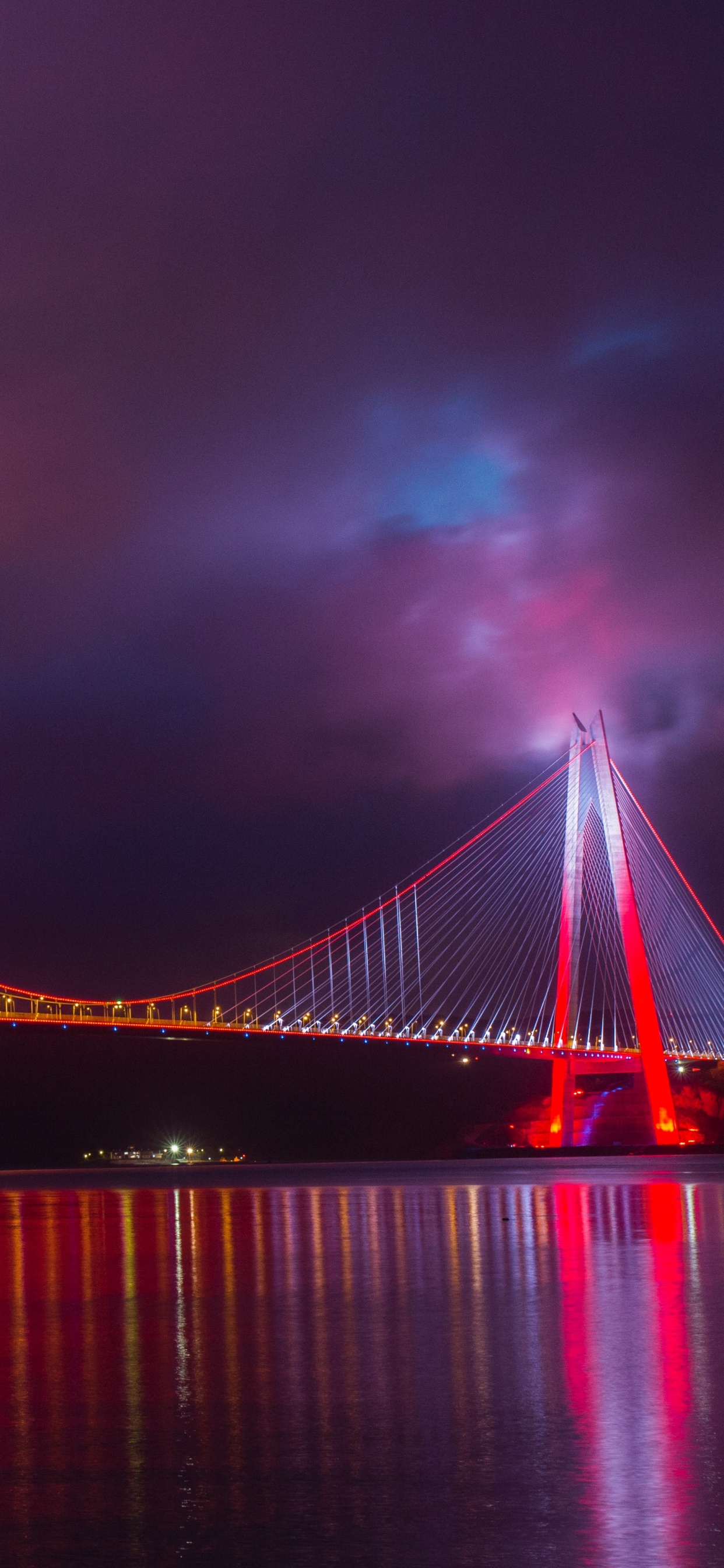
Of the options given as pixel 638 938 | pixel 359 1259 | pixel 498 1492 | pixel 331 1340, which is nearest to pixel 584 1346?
pixel 331 1340

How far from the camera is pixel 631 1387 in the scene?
696 cm

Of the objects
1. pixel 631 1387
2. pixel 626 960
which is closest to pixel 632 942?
pixel 626 960

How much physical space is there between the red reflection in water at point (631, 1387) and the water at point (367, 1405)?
0.06 ft

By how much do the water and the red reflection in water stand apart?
0.02m

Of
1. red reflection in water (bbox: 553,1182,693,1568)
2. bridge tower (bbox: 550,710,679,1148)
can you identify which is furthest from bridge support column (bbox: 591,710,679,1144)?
red reflection in water (bbox: 553,1182,693,1568)

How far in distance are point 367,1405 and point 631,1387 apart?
1210 millimetres

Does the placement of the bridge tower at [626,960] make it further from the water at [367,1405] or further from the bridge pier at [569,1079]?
the water at [367,1405]

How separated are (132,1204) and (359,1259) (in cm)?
1634

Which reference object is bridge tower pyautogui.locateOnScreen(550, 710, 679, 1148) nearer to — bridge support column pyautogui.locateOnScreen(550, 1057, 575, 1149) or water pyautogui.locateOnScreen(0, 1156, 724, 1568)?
bridge support column pyautogui.locateOnScreen(550, 1057, 575, 1149)

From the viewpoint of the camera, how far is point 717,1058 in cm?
5122

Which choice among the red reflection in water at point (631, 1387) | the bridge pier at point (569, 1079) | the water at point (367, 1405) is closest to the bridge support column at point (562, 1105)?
the bridge pier at point (569, 1079)

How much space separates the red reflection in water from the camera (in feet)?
14.9

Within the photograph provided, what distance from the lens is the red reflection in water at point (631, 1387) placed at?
14.9 ft

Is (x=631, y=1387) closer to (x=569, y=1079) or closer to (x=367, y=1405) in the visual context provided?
(x=367, y=1405)
